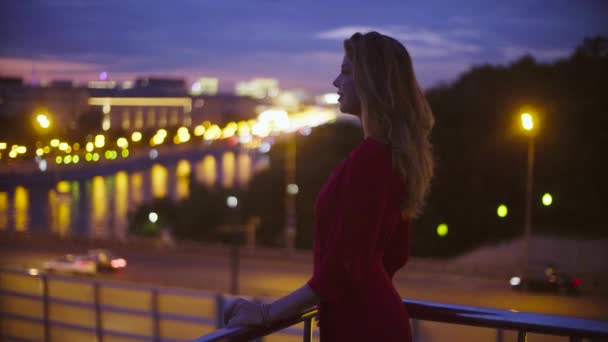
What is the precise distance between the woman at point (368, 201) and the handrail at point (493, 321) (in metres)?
0.15

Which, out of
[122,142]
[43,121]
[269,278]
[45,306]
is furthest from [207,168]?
[43,121]

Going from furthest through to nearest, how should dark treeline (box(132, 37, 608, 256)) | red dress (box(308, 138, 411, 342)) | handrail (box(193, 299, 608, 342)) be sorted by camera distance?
dark treeline (box(132, 37, 608, 256)), handrail (box(193, 299, 608, 342)), red dress (box(308, 138, 411, 342))

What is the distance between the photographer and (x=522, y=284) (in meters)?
15.4

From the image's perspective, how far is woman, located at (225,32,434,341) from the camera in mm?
1258

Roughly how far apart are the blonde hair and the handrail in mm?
416

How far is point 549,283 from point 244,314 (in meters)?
15.3

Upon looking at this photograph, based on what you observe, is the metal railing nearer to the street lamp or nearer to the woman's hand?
the street lamp

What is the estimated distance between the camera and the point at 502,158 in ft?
69.1

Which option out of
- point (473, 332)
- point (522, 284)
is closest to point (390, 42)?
point (473, 332)

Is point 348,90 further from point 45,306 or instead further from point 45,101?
point 45,306

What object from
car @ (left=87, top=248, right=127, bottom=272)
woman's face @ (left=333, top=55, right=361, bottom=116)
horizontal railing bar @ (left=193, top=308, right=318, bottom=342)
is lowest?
car @ (left=87, top=248, right=127, bottom=272)

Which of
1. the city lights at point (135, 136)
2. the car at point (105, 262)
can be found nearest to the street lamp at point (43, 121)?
the city lights at point (135, 136)

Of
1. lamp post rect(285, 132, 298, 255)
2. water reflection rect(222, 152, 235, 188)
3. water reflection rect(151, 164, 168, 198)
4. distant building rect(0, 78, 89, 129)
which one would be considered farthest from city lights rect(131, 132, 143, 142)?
water reflection rect(222, 152, 235, 188)

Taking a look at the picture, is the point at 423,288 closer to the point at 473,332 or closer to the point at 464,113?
the point at 464,113
